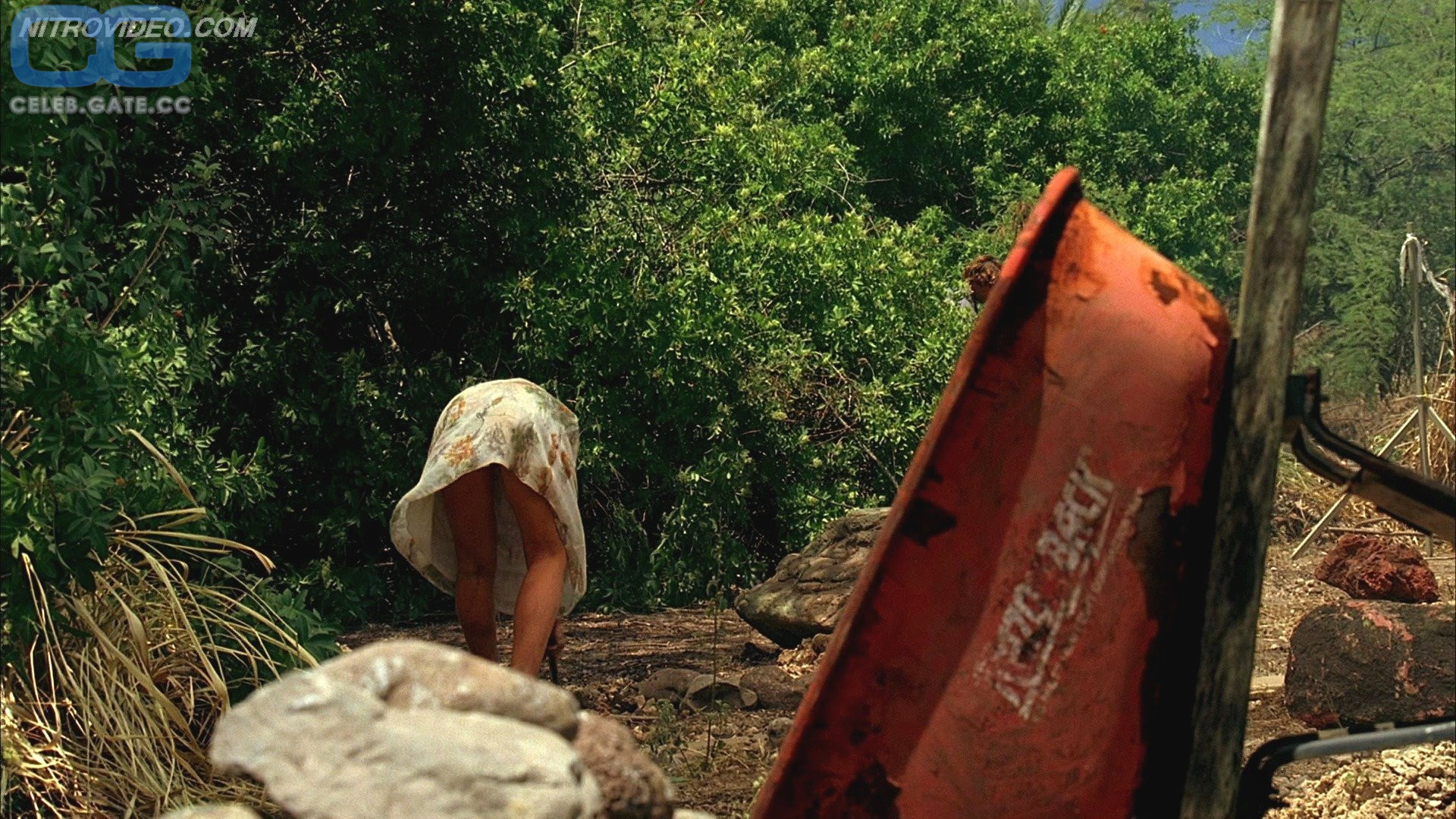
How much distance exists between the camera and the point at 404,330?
8312 millimetres

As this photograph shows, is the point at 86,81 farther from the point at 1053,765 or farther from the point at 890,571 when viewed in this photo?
the point at 1053,765

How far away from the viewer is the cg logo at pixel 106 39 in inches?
148

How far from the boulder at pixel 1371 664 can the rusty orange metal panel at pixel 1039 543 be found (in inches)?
119

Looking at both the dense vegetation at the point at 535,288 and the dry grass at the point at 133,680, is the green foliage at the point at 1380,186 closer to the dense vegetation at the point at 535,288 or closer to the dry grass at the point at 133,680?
the dense vegetation at the point at 535,288

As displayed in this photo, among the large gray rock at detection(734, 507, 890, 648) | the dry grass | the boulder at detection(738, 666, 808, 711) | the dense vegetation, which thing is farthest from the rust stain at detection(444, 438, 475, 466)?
the large gray rock at detection(734, 507, 890, 648)

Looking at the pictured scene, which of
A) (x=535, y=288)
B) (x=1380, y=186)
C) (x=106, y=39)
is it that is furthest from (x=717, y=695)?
(x=1380, y=186)

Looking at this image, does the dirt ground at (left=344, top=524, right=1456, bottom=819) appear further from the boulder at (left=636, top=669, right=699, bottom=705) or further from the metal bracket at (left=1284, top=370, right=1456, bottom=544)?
the metal bracket at (left=1284, top=370, right=1456, bottom=544)

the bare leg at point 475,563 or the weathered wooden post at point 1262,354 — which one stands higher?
the weathered wooden post at point 1262,354

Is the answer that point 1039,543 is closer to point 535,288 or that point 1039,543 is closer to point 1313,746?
point 1313,746

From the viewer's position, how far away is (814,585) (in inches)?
282

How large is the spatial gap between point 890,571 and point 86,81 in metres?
2.57

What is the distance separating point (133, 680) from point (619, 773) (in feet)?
8.38

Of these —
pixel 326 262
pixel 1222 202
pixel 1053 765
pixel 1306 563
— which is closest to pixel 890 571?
pixel 1053 765

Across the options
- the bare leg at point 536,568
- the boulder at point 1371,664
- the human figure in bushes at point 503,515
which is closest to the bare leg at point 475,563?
the human figure in bushes at point 503,515
